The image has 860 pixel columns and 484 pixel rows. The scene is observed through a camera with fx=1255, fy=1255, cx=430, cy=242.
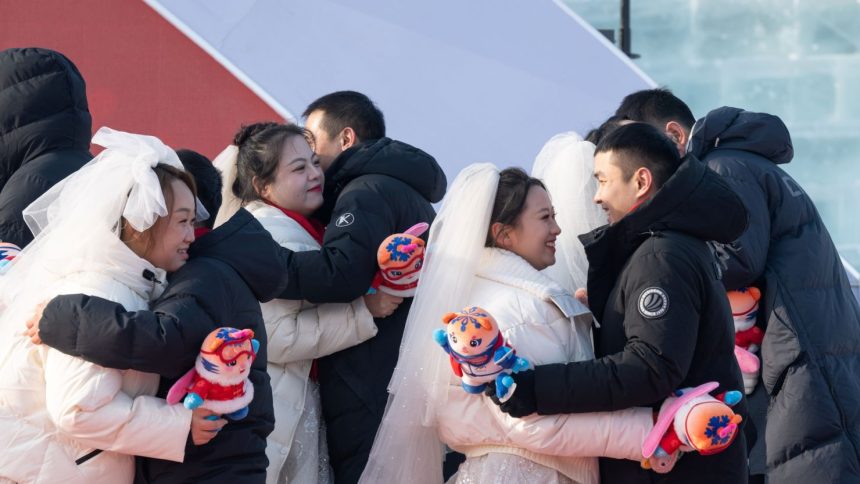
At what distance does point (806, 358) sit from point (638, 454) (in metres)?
0.94

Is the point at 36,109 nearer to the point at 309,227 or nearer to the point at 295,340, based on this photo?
the point at 309,227

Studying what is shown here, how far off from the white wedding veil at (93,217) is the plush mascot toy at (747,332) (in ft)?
5.66

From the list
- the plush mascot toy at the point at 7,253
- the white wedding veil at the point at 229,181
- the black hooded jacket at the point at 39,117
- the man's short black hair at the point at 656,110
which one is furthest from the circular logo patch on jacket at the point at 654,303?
the black hooded jacket at the point at 39,117

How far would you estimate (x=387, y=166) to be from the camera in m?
3.71

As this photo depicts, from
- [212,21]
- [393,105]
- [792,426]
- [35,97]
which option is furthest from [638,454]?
[212,21]

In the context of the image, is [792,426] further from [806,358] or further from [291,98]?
[291,98]

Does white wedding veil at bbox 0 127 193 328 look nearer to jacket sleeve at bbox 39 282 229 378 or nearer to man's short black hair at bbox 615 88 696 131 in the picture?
jacket sleeve at bbox 39 282 229 378

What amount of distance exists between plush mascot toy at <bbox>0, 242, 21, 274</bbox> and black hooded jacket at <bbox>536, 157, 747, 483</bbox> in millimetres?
1422

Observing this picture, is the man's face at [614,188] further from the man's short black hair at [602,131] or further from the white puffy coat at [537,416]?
the man's short black hair at [602,131]

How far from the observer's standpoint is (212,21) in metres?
5.66

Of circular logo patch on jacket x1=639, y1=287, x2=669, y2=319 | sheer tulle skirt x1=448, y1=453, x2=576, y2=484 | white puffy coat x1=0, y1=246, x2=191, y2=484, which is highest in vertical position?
circular logo patch on jacket x1=639, y1=287, x2=669, y2=319

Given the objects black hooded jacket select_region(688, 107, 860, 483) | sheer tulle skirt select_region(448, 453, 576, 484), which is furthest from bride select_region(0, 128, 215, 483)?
black hooded jacket select_region(688, 107, 860, 483)

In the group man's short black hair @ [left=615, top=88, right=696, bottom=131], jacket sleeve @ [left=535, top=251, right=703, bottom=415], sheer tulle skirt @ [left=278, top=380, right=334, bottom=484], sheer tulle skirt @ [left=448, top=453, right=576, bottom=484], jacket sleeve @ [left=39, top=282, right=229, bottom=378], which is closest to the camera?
jacket sleeve @ [left=39, top=282, right=229, bottom=378]

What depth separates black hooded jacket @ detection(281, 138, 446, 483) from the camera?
3436 millimetres
